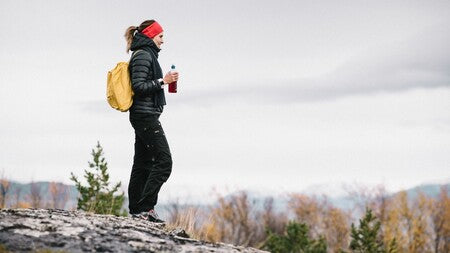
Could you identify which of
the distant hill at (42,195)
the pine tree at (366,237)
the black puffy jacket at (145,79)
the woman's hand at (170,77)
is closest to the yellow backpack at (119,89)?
the black puffy jacket at (145,79)

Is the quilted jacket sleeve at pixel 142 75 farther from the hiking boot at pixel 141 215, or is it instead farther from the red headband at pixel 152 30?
the hiking boot at pixel 141 215

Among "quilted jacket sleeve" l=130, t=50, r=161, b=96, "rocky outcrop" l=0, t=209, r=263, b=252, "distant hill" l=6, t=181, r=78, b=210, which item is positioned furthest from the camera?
"distant hill" l=6, t=181, r=78, b=210

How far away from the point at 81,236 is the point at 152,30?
2714mm

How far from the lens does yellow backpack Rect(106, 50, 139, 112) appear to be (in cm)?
555

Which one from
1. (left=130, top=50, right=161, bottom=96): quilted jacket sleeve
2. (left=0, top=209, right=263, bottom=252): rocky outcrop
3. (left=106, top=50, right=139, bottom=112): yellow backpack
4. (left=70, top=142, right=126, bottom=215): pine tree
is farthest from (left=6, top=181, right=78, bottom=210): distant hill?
(left=0, top=209, right=263, bottom=252): rocky outcrop

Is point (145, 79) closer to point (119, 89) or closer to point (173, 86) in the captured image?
point (119, 89)

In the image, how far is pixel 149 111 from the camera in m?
5.65

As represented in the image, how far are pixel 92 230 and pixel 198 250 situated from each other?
868mm

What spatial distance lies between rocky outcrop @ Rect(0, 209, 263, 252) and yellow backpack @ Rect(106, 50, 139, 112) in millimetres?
1313

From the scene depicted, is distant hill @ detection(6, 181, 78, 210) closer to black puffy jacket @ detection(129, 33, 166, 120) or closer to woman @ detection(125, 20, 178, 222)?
woman @ detection(125, 20, 178, 222)

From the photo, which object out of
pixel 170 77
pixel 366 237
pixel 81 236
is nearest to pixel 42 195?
pixel 366 237

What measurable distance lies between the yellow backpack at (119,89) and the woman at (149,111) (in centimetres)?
7

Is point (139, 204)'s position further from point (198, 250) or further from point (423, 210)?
point (423, 210)

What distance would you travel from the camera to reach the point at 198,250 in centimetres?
401
